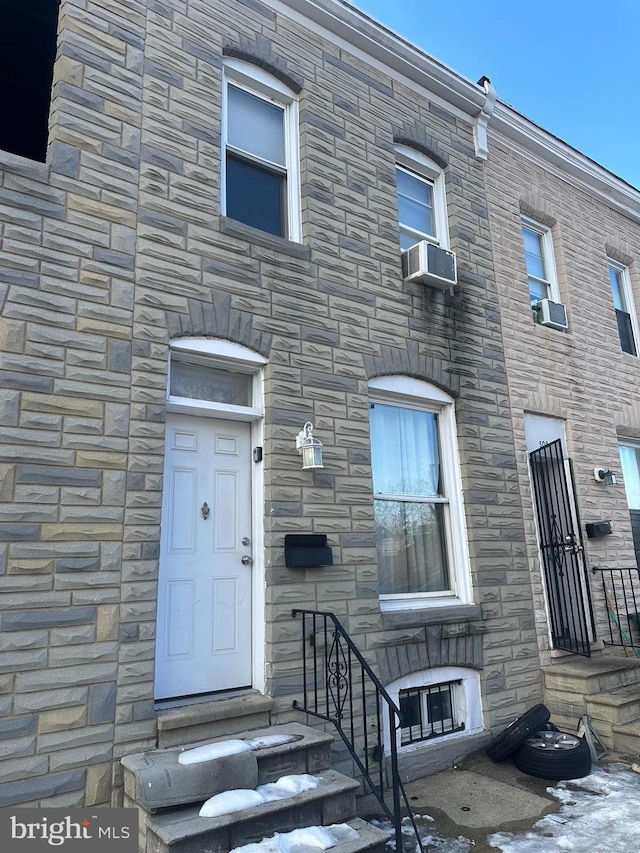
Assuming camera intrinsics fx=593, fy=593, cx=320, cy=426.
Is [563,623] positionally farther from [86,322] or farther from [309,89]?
[309,89]

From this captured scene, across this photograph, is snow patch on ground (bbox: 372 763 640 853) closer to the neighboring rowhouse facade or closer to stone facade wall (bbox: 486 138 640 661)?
the neighboring rowhouse facade

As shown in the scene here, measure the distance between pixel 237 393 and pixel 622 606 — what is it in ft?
17.5

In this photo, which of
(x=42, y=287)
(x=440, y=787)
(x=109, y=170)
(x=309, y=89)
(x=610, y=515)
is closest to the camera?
(x=42, y=287)

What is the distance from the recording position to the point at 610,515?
720 centimetres

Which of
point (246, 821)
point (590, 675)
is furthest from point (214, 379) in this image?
point (590, 675)

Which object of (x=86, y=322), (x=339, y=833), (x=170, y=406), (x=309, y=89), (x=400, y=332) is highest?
(x=309, y=89)

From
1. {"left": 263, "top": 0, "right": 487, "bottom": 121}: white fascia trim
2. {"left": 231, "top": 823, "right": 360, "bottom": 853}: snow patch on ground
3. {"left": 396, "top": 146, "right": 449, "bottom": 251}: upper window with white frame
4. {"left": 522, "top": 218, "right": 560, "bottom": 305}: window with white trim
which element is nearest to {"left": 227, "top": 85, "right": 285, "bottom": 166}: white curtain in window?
{"left": 263, "top": 0, "right": 487, "bottom": 121}: white fascia trim

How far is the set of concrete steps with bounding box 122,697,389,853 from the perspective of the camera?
9.19ft

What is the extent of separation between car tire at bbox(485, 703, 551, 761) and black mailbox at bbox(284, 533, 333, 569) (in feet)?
6.69

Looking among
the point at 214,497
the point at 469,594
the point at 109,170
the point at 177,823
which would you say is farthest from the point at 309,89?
the point at 177,823

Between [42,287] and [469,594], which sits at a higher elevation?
[42,287]

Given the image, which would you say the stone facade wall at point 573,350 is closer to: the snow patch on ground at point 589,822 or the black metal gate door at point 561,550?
the black metal gate door at point 561,550

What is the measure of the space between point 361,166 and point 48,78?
3070 mm

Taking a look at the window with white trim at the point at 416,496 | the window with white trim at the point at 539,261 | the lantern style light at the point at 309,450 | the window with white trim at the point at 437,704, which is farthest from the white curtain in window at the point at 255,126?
the window with white trim at the point at 437,704
